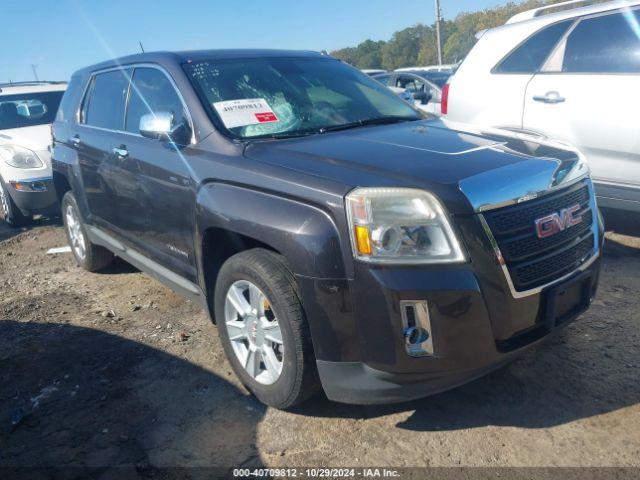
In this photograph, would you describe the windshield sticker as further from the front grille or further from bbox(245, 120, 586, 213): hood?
the front grille

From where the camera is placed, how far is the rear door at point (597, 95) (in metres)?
4.30

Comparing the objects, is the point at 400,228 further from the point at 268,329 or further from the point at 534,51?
the point at 534,51

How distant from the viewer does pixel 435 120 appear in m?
3.53

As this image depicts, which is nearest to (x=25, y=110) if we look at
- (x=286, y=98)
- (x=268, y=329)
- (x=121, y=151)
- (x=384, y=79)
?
(x=121, y=151)

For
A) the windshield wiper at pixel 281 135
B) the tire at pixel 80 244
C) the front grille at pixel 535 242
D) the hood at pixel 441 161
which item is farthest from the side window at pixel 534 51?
the tire at pixel 80 244

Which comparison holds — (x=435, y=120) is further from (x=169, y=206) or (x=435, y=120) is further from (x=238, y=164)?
(x=169, y=206)

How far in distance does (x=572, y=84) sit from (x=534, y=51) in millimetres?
588

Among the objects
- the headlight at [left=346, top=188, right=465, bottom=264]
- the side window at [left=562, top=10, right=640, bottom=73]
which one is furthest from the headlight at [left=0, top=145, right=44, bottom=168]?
the side window at [left=562, top=10, right=640, bottom=73]

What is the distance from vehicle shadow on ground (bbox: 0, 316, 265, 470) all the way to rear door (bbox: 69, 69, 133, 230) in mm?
1041

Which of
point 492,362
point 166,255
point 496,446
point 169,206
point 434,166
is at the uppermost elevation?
point 434,166

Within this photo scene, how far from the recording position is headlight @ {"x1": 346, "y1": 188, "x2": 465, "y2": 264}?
2.17 m

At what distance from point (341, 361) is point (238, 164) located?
1090mm

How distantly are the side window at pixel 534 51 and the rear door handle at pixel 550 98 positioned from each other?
297mm

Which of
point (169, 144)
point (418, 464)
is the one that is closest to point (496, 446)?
point (418, 464)
